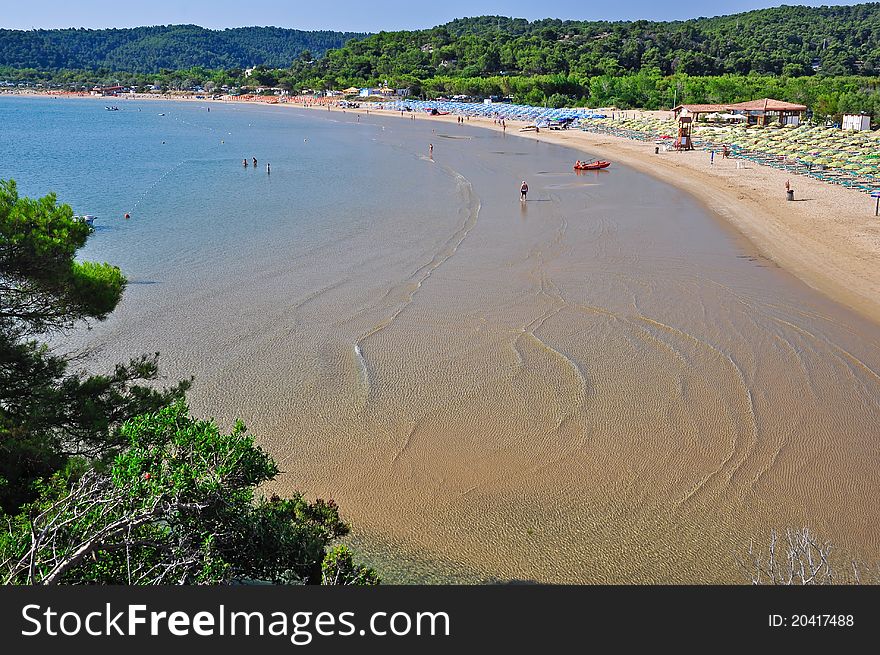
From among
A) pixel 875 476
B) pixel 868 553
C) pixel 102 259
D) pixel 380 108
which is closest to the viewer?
pixel 868 553

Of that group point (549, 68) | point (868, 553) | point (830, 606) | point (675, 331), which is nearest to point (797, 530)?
point (868, 553)

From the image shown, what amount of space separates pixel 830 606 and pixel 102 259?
27359 mm

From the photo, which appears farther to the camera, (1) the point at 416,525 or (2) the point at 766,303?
(2) the point at 766,303

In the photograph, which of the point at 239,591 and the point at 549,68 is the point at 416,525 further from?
the point at 549,68

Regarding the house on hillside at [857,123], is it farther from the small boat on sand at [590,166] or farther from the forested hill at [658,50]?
the forested hill at [658,50]

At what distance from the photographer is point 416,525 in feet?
38.1

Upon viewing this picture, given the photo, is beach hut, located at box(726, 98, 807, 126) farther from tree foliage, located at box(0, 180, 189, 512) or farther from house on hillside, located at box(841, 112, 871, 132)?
tree foliage, located at box(0, 180, 189, 512)

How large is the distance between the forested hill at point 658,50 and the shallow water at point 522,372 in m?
107

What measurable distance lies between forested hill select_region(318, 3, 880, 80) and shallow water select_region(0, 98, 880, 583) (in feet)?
351

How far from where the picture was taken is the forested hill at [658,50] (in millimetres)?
128750

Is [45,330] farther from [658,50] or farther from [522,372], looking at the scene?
[658,50]

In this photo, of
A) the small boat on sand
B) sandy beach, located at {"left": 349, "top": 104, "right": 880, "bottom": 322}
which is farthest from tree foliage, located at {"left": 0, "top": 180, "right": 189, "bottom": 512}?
the small boat on sand

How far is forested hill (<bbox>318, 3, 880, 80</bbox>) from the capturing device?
422 feet

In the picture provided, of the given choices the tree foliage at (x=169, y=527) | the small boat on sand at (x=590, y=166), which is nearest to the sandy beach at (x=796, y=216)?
the small boat on sand at (x=590, y=166)
